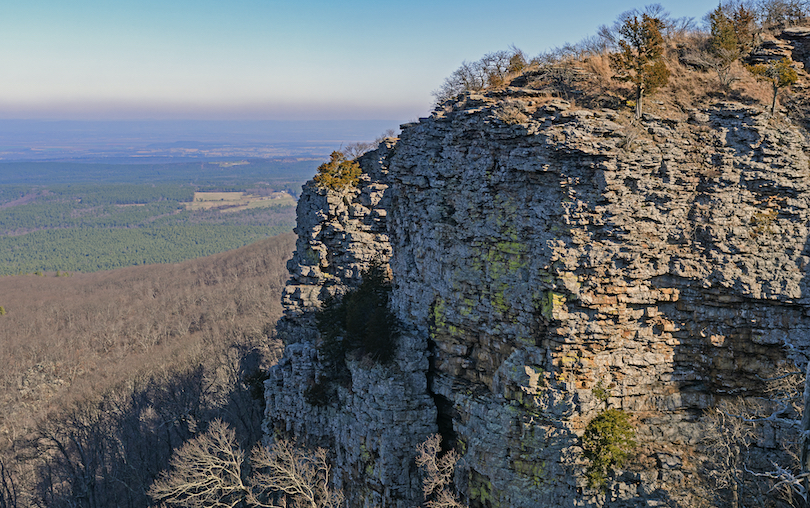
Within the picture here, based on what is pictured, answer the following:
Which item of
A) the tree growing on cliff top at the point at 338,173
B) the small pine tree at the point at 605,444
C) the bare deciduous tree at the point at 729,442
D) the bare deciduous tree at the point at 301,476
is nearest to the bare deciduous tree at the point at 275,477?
the bare deciduous tree at the point at 301,476

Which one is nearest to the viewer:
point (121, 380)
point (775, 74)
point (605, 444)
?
point (605, 444)

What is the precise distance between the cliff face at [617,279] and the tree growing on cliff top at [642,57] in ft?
4.64

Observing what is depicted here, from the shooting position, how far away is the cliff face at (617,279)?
58.9 feet

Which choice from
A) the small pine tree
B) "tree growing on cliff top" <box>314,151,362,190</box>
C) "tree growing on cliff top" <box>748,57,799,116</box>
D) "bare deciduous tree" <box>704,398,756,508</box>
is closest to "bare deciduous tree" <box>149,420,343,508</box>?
the small pine tree

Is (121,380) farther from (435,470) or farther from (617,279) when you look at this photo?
(617,279)

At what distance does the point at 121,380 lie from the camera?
184ft

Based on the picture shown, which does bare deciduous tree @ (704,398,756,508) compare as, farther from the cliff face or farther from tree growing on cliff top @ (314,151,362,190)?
tree growing on cliff top @ (314,151,362,190)

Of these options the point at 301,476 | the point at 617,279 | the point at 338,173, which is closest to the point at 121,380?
the point at 338,173

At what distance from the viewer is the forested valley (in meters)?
43.3

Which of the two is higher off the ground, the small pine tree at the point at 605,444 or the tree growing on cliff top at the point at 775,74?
the tree growing on cliff top at the point at 775,74

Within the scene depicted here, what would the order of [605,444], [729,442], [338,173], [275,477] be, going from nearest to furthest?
1. [729,442]
2. [605,444]
3. [275,477]
4. [338,173]

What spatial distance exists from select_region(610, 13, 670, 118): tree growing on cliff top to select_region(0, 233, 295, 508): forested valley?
2505 centimetres

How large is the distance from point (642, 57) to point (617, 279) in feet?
25.1

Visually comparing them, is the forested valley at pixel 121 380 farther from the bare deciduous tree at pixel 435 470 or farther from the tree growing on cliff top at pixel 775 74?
the tree growing on cliff top at pixel 775 74
